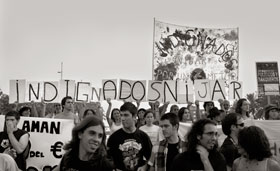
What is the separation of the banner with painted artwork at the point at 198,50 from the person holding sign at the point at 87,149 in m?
9.08

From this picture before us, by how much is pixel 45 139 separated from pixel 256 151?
4.86 meters

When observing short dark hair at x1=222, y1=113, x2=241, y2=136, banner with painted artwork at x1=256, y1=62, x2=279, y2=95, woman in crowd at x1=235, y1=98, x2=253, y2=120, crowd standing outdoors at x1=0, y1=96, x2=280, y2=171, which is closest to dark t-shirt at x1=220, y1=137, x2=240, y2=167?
crowd standing outdoors at x1=0, y1=96, x2=280, y2=171

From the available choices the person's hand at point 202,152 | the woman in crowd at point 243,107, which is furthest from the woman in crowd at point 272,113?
the person's hand at point 202,152

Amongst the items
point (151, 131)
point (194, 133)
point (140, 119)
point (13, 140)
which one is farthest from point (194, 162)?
point (140, 119)

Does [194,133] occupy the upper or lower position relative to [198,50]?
lower

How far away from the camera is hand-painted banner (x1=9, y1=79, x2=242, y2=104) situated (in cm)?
1026

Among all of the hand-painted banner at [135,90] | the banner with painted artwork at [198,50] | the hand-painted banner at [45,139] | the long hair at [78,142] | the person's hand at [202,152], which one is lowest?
the hand-painted banner at [45,139]

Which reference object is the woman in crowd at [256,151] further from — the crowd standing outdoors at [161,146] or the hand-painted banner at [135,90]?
the hand-painted banner at [135,90]

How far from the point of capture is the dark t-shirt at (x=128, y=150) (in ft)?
17.6

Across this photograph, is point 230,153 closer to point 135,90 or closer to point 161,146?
point 161,146

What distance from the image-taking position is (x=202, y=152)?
3895 millimetres

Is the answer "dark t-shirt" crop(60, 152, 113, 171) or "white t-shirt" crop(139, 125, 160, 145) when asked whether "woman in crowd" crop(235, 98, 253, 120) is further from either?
"dark t-shirt" crop(60, 152, 113, 171)

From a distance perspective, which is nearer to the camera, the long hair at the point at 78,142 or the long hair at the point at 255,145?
the long hair at the point at 78,142

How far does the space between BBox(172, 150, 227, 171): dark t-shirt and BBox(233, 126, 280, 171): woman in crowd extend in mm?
241
